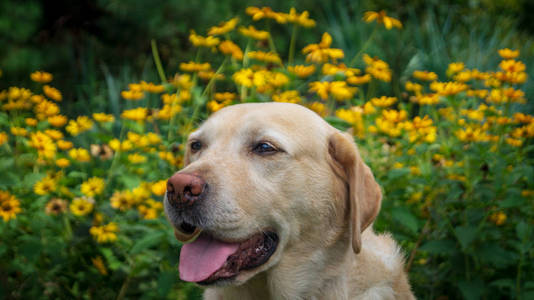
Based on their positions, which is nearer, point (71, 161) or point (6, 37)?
point (71, 161)

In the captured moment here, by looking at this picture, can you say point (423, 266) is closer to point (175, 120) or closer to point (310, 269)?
point (310, 269)

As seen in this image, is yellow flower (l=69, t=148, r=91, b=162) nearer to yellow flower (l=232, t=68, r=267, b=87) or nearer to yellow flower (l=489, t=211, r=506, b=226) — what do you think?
yellow flower (l=232, t=68, r=267, b=87)

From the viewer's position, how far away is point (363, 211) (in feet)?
8.22

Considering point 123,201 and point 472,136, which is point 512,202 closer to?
point 472,136

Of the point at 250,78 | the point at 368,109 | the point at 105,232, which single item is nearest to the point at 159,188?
the point at 105,232

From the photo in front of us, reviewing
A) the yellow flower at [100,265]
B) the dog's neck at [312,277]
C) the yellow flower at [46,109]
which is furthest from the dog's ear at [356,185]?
the yellow flower at [46,109]

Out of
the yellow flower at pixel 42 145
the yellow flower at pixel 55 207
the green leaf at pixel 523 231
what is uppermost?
the green leaf at pixel 523 231

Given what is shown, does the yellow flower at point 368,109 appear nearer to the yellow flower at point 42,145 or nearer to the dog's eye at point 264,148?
the dog's eye at point 264,148

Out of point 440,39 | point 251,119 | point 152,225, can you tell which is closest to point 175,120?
point 152,225

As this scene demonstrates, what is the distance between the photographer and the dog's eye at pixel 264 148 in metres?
2.49

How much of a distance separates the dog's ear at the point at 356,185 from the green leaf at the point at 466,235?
58 cm

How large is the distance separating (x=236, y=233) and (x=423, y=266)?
1.73 m

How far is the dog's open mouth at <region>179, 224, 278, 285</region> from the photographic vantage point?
7.44 feet

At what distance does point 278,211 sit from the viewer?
2.38 metres
